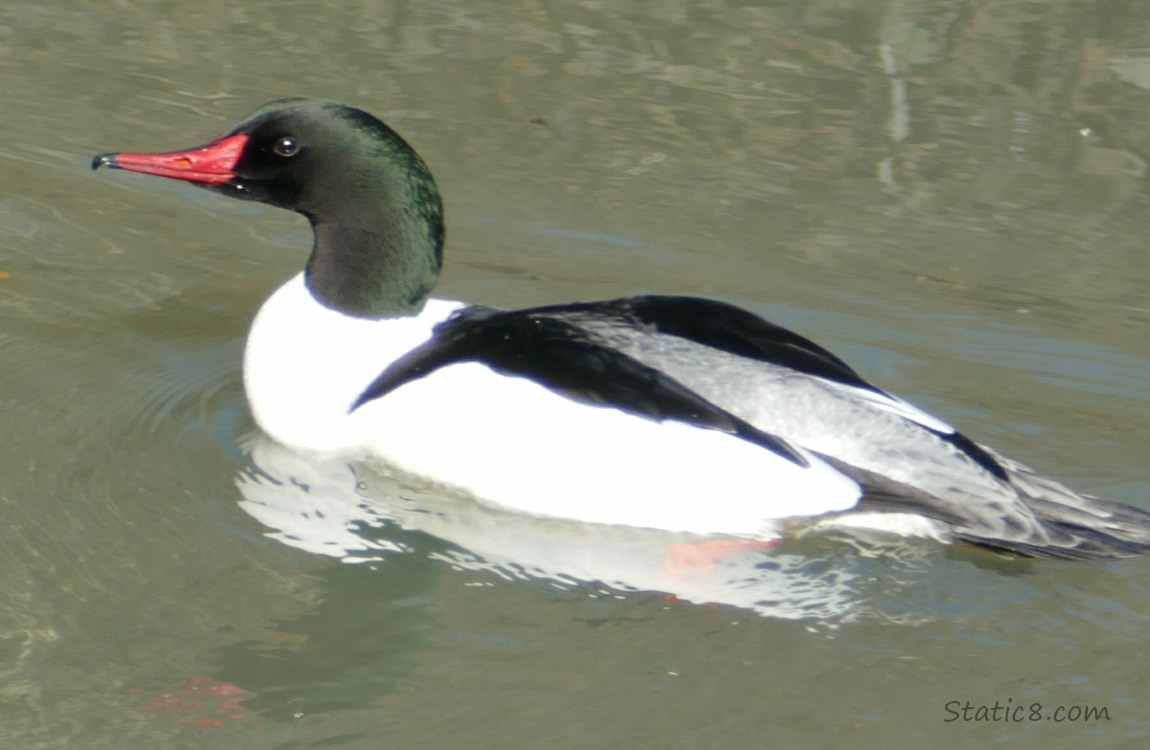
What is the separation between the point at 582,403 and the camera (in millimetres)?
5664

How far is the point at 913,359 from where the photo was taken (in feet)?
23.4

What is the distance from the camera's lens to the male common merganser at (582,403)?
5551mm

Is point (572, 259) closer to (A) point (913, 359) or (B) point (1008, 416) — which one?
(A) point (913, 359)

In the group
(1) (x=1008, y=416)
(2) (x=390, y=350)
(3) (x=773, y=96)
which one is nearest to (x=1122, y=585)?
(1) (x=1008, y=416)

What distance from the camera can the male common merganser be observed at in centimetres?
555

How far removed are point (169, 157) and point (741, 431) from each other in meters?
2.39

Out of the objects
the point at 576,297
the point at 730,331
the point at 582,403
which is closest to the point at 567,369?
the point at 582,403

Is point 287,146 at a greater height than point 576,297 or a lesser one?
greater

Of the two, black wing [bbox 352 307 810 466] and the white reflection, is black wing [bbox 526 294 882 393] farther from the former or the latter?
the white reflection

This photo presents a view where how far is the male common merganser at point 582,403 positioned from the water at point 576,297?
0.55 ft

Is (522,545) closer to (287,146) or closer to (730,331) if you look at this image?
(730,331)

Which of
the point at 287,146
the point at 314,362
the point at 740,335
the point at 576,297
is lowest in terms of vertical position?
the point at 576,297

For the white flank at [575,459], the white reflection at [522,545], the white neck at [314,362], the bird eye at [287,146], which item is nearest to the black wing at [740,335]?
the white flank at [575,459]

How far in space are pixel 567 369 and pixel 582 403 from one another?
133 millimetres
